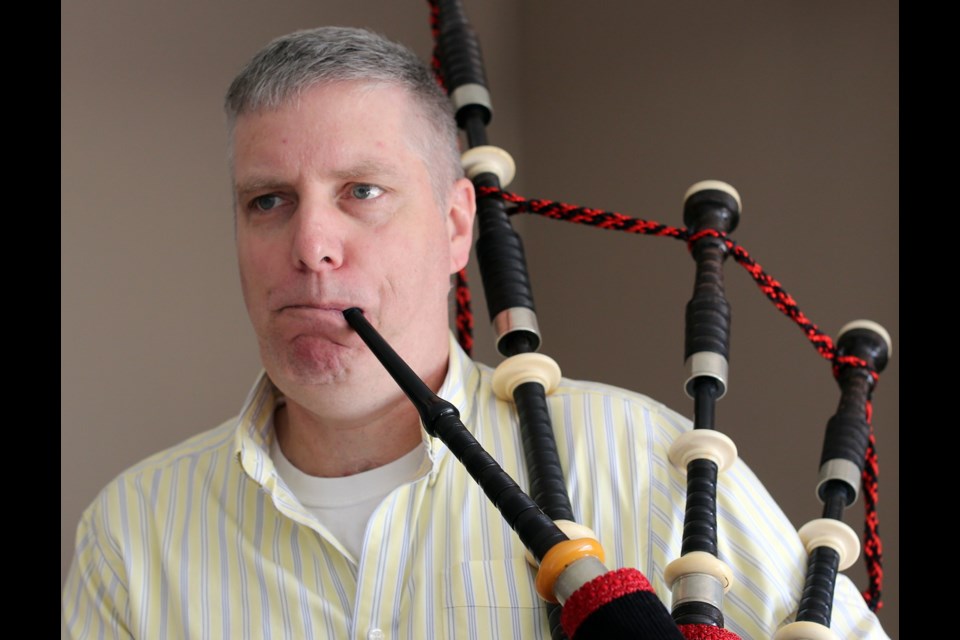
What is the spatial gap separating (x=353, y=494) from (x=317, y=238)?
27cm

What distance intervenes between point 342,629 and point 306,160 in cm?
44

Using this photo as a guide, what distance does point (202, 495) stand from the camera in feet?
4.28

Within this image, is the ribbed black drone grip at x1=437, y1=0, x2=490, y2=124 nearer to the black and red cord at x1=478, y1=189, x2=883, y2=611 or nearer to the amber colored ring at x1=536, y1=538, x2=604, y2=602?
the black and red cord at x1=478, y1=189, x2=883, y2=611

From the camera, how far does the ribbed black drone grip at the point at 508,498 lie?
2.90 ft

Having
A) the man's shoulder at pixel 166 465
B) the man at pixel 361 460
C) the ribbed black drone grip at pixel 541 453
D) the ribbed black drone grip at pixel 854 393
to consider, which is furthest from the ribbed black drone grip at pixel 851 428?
the man's shoulder at pixel 166 465

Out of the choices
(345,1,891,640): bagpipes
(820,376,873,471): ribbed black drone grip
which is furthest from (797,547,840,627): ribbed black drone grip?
(820,376,873,471): ribbed black drone grip

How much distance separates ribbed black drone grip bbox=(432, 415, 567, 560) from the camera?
2.90 feet

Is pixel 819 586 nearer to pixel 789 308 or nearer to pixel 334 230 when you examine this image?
pixel 789 308

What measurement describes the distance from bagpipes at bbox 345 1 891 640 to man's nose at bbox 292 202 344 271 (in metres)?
0.06

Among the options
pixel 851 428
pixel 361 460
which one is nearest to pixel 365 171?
pixel 361 460

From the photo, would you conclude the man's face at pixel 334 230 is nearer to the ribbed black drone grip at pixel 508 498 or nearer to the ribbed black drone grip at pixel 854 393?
the ribbed black drone grip at pixel 508 498
